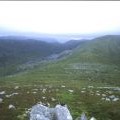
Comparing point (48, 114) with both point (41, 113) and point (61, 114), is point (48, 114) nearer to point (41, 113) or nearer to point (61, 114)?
point (41, 113)

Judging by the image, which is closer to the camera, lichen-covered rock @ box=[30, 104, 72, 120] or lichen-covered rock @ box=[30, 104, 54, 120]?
lichen-covered rock @ box=[30, 104, 54, 120]

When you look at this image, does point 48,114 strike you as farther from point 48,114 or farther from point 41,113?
point 41,113

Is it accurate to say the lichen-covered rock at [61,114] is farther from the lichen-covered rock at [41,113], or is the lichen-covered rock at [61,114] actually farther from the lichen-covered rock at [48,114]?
the lichen-covered rock at [41,113]

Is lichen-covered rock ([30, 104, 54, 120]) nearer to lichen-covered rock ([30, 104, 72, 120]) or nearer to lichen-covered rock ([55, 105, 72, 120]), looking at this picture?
lichen-covered rock ([30, 104, 72, 120])

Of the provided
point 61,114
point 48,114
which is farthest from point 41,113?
point 61,114

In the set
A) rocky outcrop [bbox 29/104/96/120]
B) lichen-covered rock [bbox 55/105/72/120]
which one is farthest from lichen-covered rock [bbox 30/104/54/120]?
lichen-covered rock [bbox 55/105/72/120]

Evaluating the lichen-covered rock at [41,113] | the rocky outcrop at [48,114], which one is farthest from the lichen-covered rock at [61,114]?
the lichen-covered rock at [41,113]

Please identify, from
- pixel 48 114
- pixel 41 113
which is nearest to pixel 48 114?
pixel 48 114

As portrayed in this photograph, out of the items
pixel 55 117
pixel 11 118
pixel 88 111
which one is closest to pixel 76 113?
pixel 88 111

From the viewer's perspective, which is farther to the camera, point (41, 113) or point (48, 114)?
point (48, 114)

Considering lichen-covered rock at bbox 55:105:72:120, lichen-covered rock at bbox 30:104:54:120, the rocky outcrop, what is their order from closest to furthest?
lichen-covered rock at bbox 30:104:54:120, the rocky outcrop, lichen-covered rock at bbox 55:105:72:120

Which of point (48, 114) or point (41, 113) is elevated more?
point (41, 113)
